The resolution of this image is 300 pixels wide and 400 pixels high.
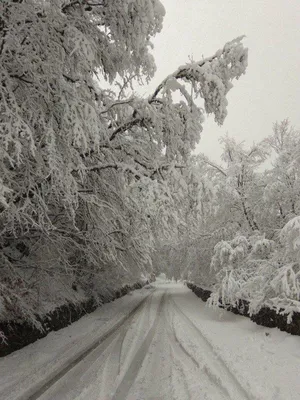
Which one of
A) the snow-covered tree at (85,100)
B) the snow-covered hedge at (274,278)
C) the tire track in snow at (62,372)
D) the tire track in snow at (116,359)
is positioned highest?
the snow-covered tree at (85,100)

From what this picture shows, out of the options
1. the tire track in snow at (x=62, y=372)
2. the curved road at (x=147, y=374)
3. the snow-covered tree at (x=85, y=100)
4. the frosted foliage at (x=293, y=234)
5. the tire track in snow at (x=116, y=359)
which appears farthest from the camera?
the frosted foliage at (x=293, y=234)

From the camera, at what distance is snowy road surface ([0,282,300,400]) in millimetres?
5234

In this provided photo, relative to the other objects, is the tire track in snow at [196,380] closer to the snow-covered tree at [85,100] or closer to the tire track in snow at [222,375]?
the tire track in snow at [222,375]

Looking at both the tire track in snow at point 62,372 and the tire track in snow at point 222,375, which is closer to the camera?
the tire track in snow at point 222,375

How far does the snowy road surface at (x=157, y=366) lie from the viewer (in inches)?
206

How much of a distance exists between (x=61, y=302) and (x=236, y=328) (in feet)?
21.4

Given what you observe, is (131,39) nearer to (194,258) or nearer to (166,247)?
(194,258)

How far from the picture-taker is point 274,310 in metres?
10.1

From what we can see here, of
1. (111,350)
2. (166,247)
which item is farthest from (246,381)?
(166,247)

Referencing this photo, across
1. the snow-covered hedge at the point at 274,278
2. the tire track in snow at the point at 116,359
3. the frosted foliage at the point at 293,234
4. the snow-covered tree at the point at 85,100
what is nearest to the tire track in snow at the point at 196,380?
the tire track in snow at the point at 116,359

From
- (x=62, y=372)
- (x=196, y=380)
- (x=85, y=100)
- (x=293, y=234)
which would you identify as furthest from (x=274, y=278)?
(x=85, y=100)

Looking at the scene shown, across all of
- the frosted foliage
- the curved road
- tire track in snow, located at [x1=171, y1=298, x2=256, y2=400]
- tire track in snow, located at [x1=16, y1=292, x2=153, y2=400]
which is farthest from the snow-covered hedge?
tire track in snow, located at [x1=16, y1=292, x2=153, y2=400]

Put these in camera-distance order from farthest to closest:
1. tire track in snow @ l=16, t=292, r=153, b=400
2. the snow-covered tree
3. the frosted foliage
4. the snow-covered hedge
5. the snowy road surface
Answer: the snow-covered hedge, the frosted foliage, tire track in snow @ l=16, t=292, r=153, b=400, the snowy road surface, the snow-covered tree

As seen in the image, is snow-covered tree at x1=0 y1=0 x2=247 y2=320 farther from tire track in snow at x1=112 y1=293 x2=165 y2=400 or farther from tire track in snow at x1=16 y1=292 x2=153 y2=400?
tire track in snow at x1=112 y1=293 x2=165 y2=400
